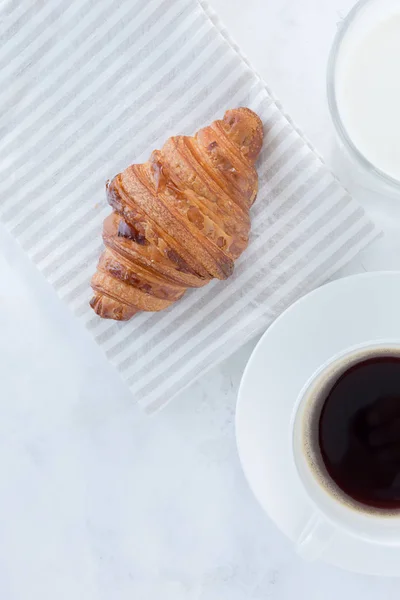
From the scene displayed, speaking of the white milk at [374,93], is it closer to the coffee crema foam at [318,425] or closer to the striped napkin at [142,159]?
the striped napkin at [142,159]

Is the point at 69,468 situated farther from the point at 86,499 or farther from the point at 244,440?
the point at 244,440

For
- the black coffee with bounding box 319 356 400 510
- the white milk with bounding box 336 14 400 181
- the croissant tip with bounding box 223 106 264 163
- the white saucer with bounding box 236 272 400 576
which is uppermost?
the croissant tip with bounding box 223 106 264 163

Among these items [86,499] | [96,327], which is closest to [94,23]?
[96,327]

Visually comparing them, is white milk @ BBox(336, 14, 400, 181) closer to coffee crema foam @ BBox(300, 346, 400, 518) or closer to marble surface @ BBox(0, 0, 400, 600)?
coffee crema foam @ BBox(300, 346, 400, 518)

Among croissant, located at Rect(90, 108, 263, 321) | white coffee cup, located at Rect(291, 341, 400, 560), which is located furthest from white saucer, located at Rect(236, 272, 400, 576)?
croissant, located at Rect(90, 108, 263, 321)

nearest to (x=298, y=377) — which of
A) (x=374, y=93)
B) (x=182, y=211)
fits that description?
(x=182, y=211)

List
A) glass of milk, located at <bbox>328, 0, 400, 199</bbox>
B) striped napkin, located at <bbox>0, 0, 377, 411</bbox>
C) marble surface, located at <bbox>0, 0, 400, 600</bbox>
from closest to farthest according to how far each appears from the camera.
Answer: glass of milk, located at <bbox>328, 0, 400, 199</bbox>
striped napkin, located at <bbox>0, 0, 377, 411</bbox>
marble surface, located at <bbox>0, 0, 400, 600</bbox>

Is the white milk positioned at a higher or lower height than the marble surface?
higher

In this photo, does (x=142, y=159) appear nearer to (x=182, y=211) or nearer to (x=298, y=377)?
(x=182, y=211)
